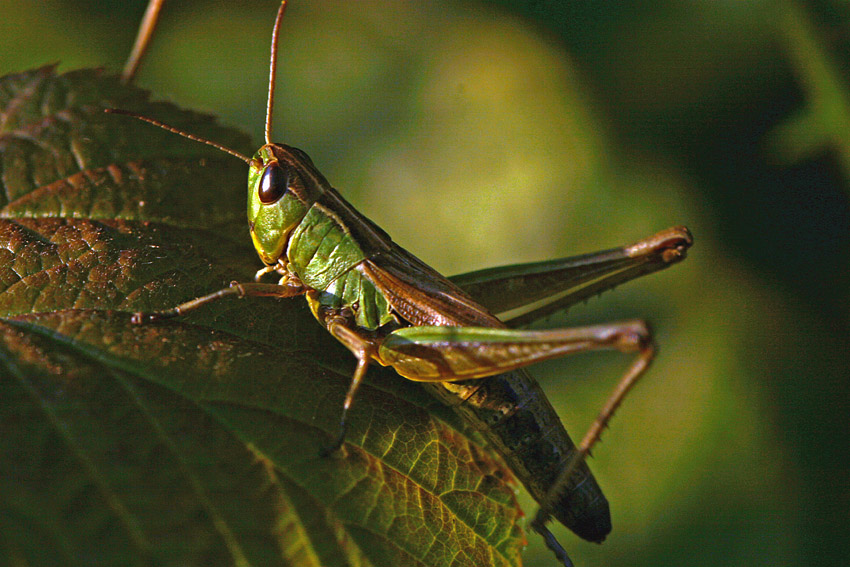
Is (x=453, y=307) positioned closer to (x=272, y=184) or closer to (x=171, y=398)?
(x=272, y=184)

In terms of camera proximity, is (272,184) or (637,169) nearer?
(272,184)

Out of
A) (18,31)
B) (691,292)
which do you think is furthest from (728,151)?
(18,31)

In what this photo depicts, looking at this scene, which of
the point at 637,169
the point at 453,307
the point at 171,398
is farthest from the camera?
the point at 637,169

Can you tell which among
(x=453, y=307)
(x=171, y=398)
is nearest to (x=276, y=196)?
(x=453, y=307)

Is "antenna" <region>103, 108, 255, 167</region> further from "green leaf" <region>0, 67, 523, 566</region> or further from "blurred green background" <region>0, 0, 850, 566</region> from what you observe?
"blurred green background" <region>0, 0, 850, 566</region>

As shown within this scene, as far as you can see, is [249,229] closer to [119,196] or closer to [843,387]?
[119,196]

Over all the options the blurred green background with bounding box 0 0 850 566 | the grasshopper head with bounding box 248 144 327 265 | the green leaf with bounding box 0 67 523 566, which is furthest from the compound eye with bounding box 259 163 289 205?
the blurred green background with bounding box 0 0 850 566

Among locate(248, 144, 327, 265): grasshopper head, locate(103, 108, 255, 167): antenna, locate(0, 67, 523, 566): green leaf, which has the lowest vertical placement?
locate(0, 67, 523, 566): green leaf
